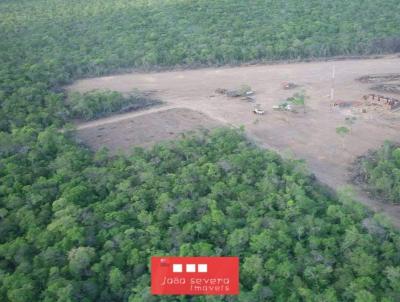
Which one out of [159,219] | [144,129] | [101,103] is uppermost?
[101,103]

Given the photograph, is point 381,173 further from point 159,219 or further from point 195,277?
point 195,277

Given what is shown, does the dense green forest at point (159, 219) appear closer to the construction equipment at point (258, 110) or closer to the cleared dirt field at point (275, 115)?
the cleared dirt field at point (275, 115)

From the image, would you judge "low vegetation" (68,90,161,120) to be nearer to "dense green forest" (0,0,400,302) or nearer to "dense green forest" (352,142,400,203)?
"dense green forest" (0,0,400,302)

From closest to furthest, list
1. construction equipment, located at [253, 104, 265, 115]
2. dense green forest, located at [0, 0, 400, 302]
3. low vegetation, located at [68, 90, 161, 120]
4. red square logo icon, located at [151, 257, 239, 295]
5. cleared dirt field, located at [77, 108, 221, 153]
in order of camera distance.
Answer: red square logo icon, located at [151, 257, 239, 295] < dense green forest, located at [0, 0, 400, 302] < cleared dirt field, located at [77, 108, 221, 153] < construction equipment, located at [253, 104, 265, 115] < low vegetation, located at [68, 90, 161, 120]

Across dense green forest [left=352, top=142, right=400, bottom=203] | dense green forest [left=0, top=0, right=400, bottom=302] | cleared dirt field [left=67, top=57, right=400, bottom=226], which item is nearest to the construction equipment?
cleared dirt field [left=67, top=57, right=400, bottom=226]

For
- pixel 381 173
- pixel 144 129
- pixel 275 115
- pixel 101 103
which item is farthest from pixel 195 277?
pixel 101 103

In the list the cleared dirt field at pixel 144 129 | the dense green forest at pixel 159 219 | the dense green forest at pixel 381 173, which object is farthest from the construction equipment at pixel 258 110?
the dense green forest at pixel 381 173

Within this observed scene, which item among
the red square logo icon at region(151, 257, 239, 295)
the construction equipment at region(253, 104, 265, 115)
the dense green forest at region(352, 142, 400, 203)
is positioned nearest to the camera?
the red square logo icon at region(151, 257, 239, 295)
